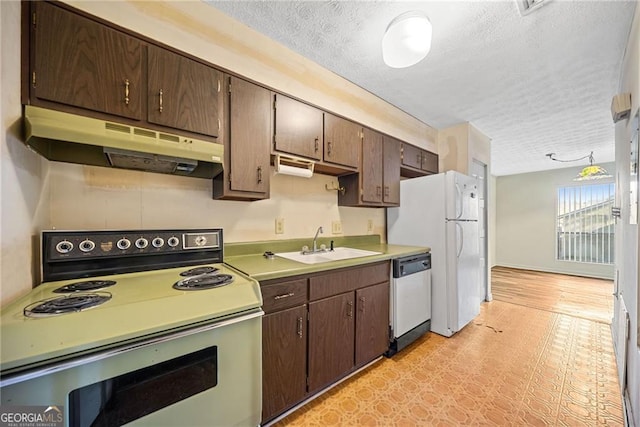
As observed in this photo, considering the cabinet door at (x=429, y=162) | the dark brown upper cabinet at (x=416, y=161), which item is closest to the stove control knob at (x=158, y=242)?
the dark brown upper cabinet at (x=416, y=161)

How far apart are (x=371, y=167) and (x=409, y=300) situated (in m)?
1.30

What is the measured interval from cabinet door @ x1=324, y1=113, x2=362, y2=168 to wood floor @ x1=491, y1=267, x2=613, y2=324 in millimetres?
3424

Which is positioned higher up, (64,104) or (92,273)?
(64,104)

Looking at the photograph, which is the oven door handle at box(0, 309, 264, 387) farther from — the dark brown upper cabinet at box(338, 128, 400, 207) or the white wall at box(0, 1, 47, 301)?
the dark brown upper cabinet at box(338, 128, 400, 207)

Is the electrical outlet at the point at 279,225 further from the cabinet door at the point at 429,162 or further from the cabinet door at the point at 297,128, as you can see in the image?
the cabinet door at the point at 429,162

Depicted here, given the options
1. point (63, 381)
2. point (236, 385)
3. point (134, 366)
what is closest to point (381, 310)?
point (236, 385)

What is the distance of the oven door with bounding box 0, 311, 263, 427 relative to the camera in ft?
2.44

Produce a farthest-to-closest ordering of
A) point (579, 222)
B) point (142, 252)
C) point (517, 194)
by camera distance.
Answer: point (517, 194) → point (579, 222) → point (142, 252)

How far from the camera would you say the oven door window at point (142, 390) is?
80 cm

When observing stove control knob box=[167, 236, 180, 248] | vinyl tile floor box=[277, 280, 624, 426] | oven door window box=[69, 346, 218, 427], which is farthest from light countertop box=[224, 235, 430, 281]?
vinyl tile floor box=[277, 280, 624, 426]

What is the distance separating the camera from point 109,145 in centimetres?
103

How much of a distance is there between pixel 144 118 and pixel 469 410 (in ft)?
8.35

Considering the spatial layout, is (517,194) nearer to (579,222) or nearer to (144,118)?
(579,222)

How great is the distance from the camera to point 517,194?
6.04m
